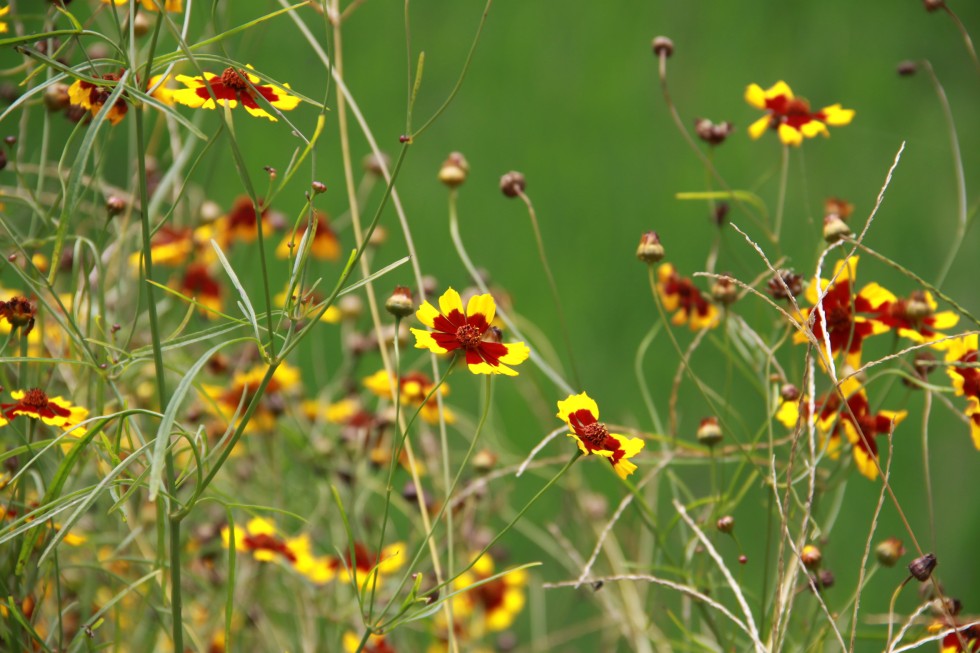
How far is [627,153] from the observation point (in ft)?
5.95

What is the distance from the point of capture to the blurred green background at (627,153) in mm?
1724

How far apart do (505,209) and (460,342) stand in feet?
3.65

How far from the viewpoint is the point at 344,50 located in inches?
73.9

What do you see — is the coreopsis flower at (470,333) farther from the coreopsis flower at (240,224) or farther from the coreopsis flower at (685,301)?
the coreopsis flower at (240,224)

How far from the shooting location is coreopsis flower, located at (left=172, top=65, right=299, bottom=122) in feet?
2.05

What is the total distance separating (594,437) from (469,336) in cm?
10

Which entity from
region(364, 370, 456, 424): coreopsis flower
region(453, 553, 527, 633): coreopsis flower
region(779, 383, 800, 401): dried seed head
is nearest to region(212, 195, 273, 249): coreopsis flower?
region(364, 370, 456, 424): coreopsis flower

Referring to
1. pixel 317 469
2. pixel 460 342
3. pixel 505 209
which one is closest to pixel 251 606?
pixel 317 469

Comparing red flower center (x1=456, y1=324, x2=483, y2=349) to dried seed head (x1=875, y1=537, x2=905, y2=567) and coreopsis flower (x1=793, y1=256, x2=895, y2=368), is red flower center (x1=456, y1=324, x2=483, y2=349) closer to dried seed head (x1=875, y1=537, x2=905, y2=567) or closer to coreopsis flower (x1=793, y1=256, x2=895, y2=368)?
coreopsis flower (x1=793, y1=256, x2=895, y2=368)

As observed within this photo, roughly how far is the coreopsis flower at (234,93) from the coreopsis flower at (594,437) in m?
0.25

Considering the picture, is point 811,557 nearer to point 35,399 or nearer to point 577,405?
point 577,405

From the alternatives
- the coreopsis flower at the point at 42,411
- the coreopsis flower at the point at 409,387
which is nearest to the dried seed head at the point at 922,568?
the coreopsis flower at the point at 409,387

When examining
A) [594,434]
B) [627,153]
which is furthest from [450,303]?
[627,153]

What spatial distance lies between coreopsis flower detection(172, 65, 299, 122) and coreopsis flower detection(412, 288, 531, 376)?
152 millimetres
